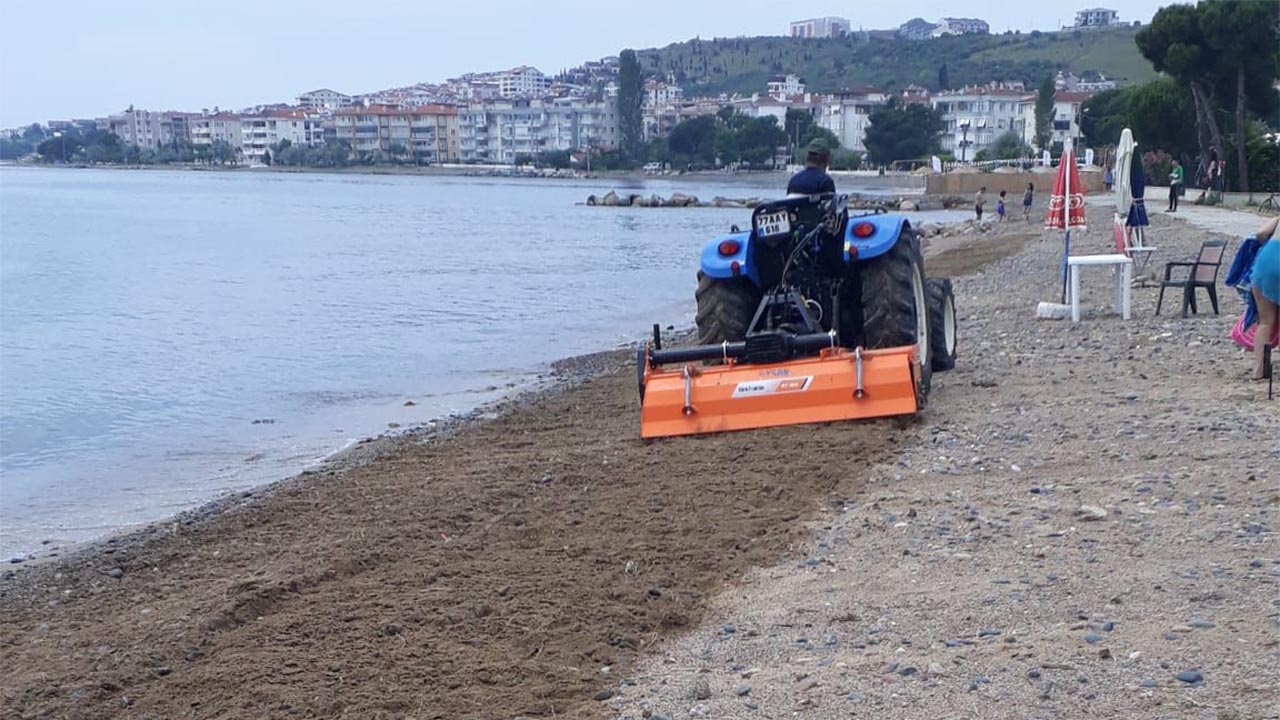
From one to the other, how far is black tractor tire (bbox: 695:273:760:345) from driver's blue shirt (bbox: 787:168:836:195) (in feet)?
2.62

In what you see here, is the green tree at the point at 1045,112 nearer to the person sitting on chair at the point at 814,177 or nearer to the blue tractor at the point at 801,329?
the blue tractor at the point at 801,329

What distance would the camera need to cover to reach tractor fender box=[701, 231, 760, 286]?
30.8ft

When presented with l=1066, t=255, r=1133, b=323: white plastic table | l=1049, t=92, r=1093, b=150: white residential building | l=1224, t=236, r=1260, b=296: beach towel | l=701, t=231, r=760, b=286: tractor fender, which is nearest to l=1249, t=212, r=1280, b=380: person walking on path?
l=1224, t=236, r=1260, b=296: beach towel

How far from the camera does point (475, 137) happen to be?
7677 inches

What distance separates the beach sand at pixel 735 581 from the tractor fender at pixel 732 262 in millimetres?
1376

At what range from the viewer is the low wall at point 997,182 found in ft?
209

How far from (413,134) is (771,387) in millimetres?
189315

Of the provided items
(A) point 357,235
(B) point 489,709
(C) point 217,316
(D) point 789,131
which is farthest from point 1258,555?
(D) point 789,131

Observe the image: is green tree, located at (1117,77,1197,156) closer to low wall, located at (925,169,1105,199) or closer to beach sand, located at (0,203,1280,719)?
low wall, located at (925,169,1105,199)

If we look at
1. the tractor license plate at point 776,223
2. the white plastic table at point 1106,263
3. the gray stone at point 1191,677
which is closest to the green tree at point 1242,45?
the white plastic table at point 1106,263

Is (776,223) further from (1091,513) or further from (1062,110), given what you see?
(1062,110)

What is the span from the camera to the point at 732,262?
9391 mm

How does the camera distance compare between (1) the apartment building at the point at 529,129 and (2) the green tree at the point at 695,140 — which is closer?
(2) the green tree at the point at 695,140

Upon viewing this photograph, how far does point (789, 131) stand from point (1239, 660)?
5648 inches
